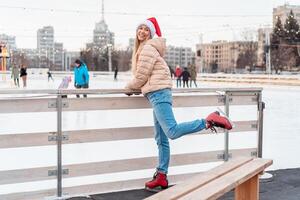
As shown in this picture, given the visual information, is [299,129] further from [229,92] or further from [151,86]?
[151,86]

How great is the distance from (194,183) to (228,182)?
0.21 m

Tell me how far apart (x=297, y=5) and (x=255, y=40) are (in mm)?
19755

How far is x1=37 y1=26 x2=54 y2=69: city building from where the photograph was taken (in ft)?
382

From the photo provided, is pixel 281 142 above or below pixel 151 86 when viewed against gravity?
below

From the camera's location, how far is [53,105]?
4535mm

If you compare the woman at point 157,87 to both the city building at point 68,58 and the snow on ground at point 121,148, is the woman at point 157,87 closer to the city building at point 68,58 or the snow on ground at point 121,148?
the snow on ground at point 121,148

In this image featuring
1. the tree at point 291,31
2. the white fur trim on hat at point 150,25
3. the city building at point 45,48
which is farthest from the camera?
the city building at point 45,48

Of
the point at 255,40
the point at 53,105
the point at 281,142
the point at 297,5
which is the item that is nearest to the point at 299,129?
the point at 281,142

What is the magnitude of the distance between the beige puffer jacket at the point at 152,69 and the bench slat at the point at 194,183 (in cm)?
110

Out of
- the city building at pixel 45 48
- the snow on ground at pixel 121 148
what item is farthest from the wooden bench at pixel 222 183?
the city building at pixel 45 48

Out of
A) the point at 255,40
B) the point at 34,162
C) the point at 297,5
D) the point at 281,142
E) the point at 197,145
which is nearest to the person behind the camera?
the point at 34,162

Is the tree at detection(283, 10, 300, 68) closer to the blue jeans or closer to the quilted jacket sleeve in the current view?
the blue jeans

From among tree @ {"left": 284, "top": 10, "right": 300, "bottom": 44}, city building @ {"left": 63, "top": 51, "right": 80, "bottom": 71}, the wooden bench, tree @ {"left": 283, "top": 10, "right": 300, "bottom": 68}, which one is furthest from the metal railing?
city building @ {"left": 63, "top": 51, "right": 80, "bottom": 71}

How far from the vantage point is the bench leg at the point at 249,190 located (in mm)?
3689
